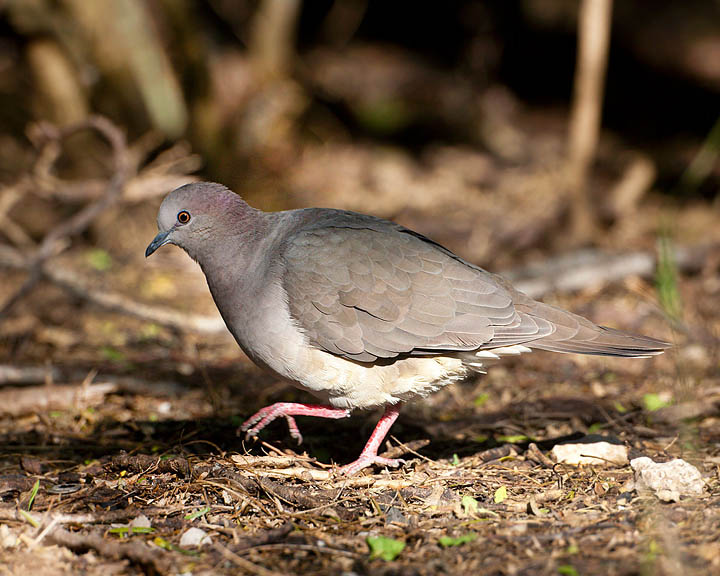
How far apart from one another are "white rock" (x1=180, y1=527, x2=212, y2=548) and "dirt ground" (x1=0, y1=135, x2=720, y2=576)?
0.01m

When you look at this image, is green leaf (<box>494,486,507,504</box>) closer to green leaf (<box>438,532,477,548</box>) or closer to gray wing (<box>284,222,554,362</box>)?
green leaf (<box>438,532,477,548</box>)

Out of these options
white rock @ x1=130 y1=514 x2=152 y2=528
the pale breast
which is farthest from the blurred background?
the pale breast

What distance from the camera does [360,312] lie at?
375 cm

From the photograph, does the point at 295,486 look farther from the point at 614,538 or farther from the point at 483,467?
the point at 614,538

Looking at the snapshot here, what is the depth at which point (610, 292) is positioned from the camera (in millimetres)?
6621

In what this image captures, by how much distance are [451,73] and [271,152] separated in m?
5.20

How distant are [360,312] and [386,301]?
0.14 m

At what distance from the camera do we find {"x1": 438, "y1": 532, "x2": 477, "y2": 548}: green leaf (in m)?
2.95

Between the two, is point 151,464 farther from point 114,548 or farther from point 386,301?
point 386,301

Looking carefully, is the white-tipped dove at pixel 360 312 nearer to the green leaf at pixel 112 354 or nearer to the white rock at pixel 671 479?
the white rock at pixel 671 479

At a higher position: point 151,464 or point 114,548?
point 114,548

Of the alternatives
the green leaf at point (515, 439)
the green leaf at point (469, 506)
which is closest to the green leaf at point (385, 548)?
the green leaf at point (469, 506)

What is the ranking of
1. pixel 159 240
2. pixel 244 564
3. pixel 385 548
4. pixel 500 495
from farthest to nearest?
pixel 159 240, pixel 500 495, pixel 385 548, pixel 244 564

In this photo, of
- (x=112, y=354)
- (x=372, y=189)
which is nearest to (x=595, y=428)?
(x=112, y=354)
